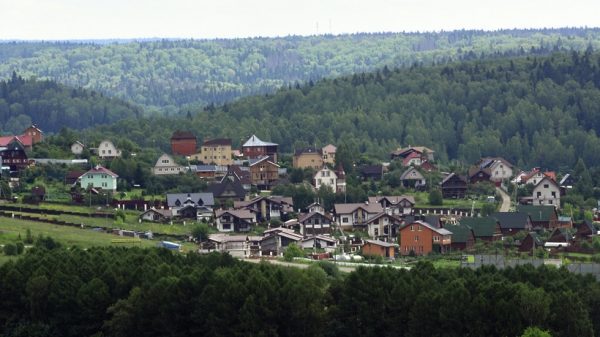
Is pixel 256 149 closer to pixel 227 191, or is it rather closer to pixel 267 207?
pixel 227 191

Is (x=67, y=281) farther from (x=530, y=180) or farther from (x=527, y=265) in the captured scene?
(x=530, y=180)

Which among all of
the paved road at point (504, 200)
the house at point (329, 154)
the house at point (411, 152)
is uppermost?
the house at point (329, 154)

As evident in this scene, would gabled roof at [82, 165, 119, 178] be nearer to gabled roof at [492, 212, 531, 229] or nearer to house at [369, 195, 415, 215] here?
house at [369, 195, 415, 215]

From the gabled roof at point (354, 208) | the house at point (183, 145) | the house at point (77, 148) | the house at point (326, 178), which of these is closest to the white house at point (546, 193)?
the gabled roof at point (354, 208)

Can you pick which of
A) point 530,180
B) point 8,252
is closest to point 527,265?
point 8,252

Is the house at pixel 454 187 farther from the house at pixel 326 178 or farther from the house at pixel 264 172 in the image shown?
the house at pixel 264 172

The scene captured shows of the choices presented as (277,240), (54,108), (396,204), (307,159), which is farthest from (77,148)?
(54,108)

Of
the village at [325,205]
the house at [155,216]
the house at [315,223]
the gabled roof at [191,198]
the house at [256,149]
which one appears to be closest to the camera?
the village at [325,205]

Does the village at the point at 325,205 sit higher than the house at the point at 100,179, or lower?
lower

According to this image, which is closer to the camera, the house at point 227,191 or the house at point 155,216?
the house at point 155,216
